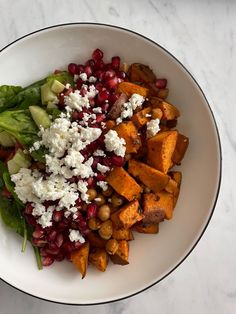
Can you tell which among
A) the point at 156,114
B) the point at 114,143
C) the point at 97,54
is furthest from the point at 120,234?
Answer: the point at 97,54

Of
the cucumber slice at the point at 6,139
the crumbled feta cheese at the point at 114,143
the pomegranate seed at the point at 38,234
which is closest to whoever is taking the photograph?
the crumbled feta cheese at the point at 114,143

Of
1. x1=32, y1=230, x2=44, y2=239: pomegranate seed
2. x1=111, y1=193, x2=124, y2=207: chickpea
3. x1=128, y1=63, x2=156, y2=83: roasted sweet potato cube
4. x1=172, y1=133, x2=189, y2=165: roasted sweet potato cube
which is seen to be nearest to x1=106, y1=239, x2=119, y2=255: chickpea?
x1=111, y1=193, x2=124, y2=207: chickpea

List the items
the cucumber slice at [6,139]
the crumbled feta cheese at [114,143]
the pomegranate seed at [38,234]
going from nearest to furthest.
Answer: the crumbled feta cheese at [114,143] < the pomegranate seed at [38,234] < the cucumber slice at [6,139]

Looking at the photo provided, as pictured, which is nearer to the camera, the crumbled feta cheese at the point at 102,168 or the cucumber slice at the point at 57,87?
the crumbled feta cheese at the point at 102,168

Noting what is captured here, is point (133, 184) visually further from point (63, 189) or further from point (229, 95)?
point (229, 95)

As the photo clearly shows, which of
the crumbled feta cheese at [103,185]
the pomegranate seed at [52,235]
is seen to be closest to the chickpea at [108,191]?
the crumbled feta cheese at [103,185]

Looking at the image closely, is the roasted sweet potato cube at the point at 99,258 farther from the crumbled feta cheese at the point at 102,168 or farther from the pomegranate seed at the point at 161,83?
the pomegranate seed at the point at 161,83

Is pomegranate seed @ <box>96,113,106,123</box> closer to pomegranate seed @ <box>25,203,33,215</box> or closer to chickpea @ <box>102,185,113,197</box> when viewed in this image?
chickpea @ <box>102,185,113,197</box>

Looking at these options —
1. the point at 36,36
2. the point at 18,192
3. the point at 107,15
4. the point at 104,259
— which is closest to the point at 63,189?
the point at 18,192
